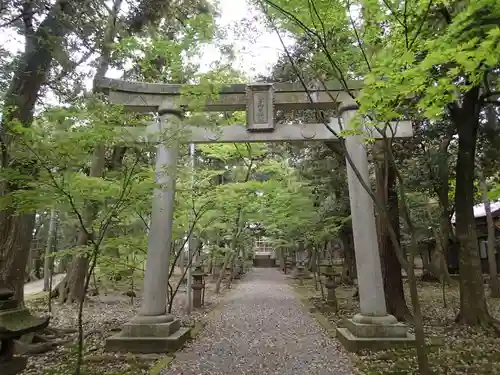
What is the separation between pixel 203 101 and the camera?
593 cm

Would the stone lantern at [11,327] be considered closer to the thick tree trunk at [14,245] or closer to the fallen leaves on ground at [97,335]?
the fallen leaves on ground at [97,335]

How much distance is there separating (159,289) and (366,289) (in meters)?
3.79

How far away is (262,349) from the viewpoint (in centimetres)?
635

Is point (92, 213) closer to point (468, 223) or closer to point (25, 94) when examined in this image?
point (25, 94)

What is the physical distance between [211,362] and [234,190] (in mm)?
3709

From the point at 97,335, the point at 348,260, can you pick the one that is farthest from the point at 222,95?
the point at 348,260

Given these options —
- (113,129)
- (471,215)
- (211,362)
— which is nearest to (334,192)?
(471,215)

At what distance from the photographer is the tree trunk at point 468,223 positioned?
731 cm

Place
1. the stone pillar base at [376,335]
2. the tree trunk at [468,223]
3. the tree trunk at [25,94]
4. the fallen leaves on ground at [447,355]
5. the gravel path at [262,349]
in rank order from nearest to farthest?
the fallen leaves on ground at [447,355] < the gravel path at [262,349] < the stone pillar base at [376,335] < the tree trunk at [25,94] < the tree trunk at [468,223]

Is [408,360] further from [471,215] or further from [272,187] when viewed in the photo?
[272,187]

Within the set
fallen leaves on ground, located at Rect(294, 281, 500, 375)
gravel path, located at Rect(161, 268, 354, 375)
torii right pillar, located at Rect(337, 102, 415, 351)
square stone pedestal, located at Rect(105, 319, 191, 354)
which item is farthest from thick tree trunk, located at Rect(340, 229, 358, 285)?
square stone pedestal, located at Rect(105, 319, 191, 354)

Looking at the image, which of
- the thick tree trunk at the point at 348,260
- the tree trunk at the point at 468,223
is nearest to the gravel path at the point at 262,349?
the tree trunk at the point at 468,223

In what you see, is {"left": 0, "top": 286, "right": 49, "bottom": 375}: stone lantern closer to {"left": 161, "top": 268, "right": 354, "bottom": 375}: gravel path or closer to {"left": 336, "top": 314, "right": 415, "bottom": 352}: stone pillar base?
{"left": 161, "top": 268, "right": 354, "bottom": 375}: gravel path

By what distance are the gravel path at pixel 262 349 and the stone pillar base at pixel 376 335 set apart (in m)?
0.28
